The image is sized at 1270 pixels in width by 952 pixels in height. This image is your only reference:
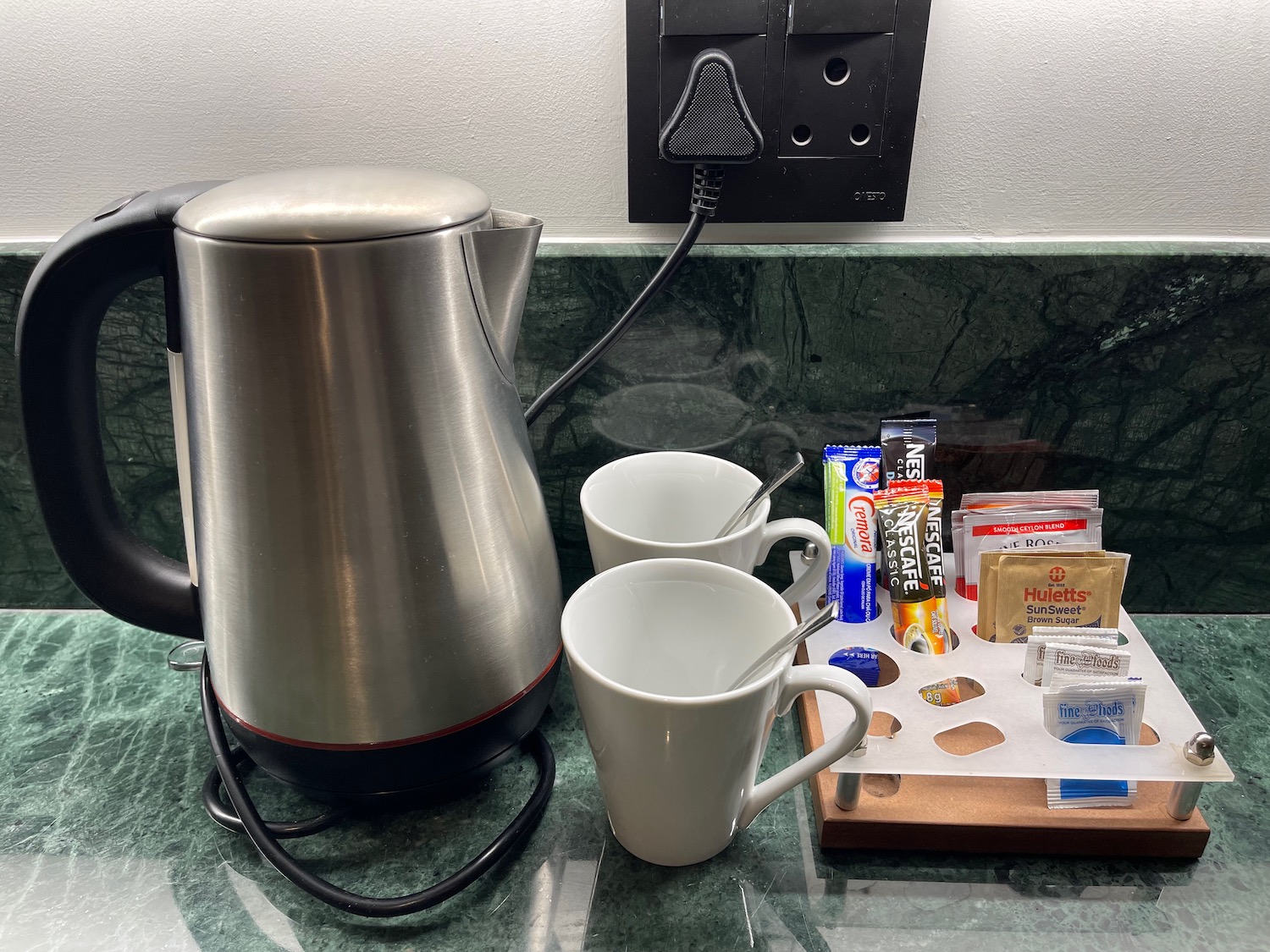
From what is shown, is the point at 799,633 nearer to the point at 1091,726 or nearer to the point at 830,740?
the point at 830,740

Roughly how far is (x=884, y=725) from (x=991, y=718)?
2.2 inches

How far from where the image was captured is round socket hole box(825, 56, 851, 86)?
47 cm

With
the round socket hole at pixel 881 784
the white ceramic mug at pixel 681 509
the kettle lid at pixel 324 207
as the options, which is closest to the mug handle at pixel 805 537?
the white ceramic mug at pixel 681 509

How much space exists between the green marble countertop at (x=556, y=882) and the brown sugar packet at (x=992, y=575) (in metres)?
0.13

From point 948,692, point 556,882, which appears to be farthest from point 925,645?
point 556,882

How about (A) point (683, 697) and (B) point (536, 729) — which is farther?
(B) point (536, 729)

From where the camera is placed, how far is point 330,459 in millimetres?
354

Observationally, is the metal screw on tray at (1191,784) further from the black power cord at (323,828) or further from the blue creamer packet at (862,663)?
the black power cord at (323,828)

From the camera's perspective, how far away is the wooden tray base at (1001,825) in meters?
0.42

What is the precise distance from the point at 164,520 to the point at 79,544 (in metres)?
0.17

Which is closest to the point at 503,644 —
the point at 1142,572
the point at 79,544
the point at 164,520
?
the point at 79,544

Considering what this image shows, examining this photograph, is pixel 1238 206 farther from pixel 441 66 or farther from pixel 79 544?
pixel 79 544

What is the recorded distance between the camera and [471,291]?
1.20 feet

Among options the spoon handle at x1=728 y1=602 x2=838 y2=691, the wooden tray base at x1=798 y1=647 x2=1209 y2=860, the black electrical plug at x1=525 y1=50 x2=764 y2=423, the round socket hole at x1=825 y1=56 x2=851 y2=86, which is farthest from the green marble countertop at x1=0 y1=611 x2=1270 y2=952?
the round socket hole at x1=825 y1=56 x2=851 y2=86
